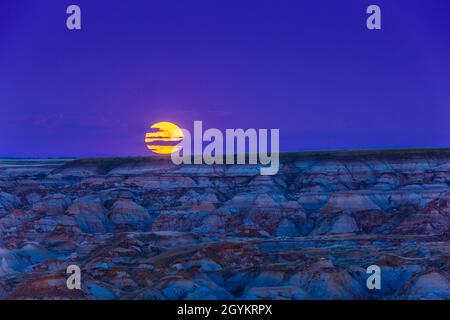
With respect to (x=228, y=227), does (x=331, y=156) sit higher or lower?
higher

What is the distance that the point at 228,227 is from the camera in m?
66.5

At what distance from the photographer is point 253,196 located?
70.4 m

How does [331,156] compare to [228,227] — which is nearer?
[228,227]

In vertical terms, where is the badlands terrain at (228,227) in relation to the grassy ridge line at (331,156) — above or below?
below

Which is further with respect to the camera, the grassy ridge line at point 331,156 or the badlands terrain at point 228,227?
the grassy ridge line at point 331,156

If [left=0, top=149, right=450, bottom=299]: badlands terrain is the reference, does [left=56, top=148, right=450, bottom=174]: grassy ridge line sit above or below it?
above

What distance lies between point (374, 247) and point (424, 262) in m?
7.04

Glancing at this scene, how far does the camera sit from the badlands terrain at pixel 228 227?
135 feet

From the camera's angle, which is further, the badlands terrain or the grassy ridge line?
the grassy ridge line

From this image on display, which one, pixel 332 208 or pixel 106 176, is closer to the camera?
pixel 332 208

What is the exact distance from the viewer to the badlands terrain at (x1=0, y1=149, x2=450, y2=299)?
41.2 metres
